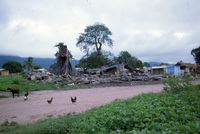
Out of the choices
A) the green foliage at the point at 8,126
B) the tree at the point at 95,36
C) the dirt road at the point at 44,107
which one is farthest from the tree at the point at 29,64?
the green foliage at the point at 8,126

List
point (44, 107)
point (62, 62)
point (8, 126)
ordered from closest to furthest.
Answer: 1. point (8, 126)
2. point (44, 107)
3. point (62, 62)

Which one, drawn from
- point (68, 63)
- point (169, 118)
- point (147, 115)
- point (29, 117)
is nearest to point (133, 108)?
point (147, 115)

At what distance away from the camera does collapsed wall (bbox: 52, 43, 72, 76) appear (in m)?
24.6

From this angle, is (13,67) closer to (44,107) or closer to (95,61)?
(95,61)

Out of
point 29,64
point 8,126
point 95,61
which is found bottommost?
point 8,126

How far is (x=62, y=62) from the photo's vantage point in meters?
25.9

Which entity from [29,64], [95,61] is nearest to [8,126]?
[95,61]

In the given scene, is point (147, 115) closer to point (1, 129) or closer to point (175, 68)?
point (1, 129)

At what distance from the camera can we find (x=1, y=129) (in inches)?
195

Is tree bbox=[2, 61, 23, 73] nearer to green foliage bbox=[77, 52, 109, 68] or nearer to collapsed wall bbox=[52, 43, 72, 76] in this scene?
green foliage bbox=[77, 52, 109, 68]

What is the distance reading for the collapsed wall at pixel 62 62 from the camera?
24645mm

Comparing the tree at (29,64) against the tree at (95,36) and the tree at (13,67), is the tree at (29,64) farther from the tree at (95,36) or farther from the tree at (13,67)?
the tree at (95,36)

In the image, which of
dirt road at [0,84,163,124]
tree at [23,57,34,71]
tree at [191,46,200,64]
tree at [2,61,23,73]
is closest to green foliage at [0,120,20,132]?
dirt road at [0,84,163,124]

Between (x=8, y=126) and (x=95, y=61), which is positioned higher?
(x=95, y=61)
